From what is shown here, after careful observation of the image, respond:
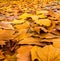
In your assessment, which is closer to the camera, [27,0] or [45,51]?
[45,51]

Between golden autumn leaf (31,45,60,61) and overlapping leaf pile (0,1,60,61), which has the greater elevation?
golden autumn leaf (31,45,60,61)

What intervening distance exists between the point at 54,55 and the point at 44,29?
37cm

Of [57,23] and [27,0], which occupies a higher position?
[57,23]

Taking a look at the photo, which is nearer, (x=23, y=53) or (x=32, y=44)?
(x=23, y=53)

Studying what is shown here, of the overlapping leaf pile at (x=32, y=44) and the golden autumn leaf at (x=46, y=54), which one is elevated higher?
the golden autumn leaf at (x=46, y=54)

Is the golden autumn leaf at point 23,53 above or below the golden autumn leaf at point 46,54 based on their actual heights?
below

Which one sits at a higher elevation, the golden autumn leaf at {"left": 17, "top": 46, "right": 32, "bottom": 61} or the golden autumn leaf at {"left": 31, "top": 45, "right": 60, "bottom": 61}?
the golden autumn leaf at {"left": 31, "top": 45, "right": 60, "bottom": 61}

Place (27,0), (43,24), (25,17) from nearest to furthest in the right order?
(43,24), (25,17), (27,0)

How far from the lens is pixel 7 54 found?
86 cm

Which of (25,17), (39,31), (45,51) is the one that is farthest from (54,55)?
(25,17)

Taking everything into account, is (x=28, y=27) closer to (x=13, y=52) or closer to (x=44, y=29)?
(x=44, y=29)

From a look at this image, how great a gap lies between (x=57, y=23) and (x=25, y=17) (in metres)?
0.44

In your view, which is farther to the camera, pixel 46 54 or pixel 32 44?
pixel 32 44

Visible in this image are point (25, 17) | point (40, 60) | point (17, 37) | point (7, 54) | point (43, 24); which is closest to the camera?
point (40, 60)
